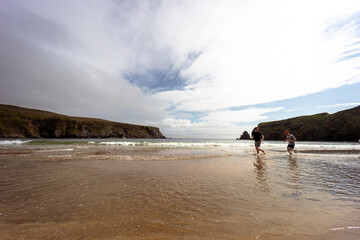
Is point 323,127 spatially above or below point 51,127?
below

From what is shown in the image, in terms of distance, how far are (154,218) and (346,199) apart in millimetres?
4811

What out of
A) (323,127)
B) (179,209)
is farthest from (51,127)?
(323,127)

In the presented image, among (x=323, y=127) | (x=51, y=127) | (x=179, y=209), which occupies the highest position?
(x=51, y=127)

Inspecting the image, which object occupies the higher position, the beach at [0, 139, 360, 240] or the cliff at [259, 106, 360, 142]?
the cliff at [259, 106, 360, 142]

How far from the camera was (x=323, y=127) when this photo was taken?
3152 inches

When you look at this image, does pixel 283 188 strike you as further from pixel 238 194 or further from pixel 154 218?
pixel 154 218

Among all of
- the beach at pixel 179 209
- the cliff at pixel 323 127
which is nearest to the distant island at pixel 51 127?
the cliff at pixel 323 127

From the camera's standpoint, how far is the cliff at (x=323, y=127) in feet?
220

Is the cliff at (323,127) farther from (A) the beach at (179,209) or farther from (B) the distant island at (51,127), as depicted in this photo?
(B) the distant island at (51,127)

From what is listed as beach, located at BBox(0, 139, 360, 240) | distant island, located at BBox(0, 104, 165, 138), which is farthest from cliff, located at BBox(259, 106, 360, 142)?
distant island, located at BBox(0, 104, 165, 138)

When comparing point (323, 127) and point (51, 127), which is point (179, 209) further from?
point (51, 127)

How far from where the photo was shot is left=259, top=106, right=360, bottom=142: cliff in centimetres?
6712

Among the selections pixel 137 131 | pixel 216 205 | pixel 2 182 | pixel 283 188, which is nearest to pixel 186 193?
pixel 216 205

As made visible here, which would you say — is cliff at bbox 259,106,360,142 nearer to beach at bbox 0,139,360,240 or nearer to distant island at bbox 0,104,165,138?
beach at bbox 0,139,360,240
